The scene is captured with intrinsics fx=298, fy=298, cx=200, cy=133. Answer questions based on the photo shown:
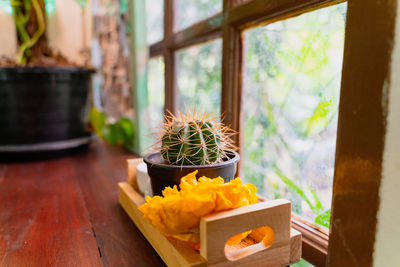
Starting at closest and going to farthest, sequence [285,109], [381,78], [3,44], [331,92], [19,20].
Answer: [381,78]
[331,92]
[285,109]
[19,20]
[3,44]

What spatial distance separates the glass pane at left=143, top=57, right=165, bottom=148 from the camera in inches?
54.8

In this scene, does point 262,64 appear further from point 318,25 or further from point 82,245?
point 82,245

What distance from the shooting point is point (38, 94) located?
4.47 feet

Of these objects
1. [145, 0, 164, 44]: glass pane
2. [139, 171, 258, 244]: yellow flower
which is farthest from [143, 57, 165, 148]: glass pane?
[139, 171, 258, 244]: yellow flower

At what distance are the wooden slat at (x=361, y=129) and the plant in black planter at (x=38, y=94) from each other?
4.24 feet

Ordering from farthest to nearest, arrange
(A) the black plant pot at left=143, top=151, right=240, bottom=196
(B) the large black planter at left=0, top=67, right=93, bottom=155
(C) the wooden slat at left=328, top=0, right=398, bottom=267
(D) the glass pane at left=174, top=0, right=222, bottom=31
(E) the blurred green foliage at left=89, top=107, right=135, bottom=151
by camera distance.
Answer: (E) the blurred green foliage at left=89, top=107, right=135, bottom=151 < (B) the large black planter at left=0, top=67, right=93, bottom=155 < (D) the glass pane at left=174, top=0, right=222, bottom=31 < (A) the black plant pot at left=143, top=151, right=240, bottom=196 < (C) the wooden slat at left=328, top=0, right=398, bottom=267

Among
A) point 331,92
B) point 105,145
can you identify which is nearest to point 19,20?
point 105,145

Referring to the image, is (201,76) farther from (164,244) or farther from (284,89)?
(164,244)

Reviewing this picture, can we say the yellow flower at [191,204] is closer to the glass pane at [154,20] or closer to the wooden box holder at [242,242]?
the wooden box holder at [242,242]

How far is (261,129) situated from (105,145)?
1.29m

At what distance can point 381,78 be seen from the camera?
368mm

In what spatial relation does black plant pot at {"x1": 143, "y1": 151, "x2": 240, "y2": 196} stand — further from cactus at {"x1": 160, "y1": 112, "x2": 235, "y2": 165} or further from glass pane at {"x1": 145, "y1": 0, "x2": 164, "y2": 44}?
glass pane at {"x1": 145, "y1": 0, "x2": 164, "y2": 44}

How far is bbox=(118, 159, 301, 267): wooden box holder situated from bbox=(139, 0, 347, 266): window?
0.32 ft

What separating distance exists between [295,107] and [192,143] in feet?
0.85
